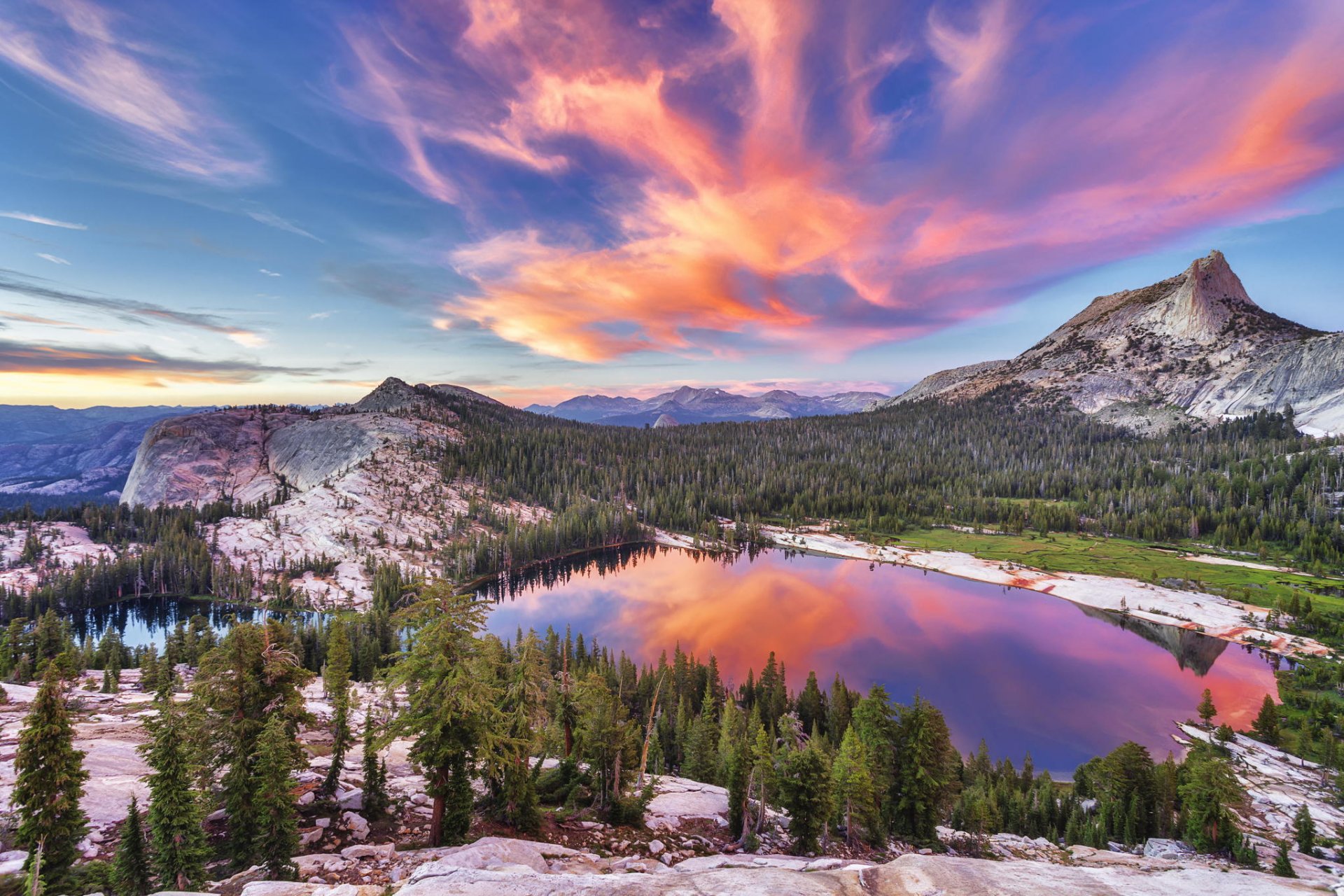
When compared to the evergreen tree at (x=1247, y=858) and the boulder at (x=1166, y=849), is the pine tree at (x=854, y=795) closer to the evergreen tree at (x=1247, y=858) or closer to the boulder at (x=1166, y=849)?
the boulder at (x=1166, y=849)

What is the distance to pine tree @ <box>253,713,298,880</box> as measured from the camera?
52.1 ft

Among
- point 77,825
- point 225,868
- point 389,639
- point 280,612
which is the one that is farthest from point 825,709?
point 280,612

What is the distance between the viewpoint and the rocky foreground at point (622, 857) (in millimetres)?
11891

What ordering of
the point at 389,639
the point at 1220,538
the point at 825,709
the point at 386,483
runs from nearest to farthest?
the point at 825,709
the point at 389,639
the point at 1220,538
the point at 386,483

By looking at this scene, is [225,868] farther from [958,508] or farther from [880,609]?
[958,508]

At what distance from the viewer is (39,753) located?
49.0 feet

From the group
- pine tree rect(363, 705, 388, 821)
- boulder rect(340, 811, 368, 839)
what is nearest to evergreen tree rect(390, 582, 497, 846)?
boulder rect(340, 811, 368, 839)

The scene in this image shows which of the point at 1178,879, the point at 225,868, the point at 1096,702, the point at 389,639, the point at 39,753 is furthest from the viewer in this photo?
the point at 389,639

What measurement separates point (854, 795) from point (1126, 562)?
124 m

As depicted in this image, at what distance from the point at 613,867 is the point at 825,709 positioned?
4251 cm

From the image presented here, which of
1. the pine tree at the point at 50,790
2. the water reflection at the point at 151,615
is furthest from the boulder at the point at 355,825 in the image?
the water reflection at the point at 151,615

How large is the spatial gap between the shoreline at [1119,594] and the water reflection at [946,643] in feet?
10.2

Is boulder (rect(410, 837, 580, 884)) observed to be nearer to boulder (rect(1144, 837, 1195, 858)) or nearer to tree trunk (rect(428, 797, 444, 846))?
tree trunk (rect(428, 797, 444, 846))

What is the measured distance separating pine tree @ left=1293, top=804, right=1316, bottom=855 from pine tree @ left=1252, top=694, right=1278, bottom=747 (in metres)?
26.1
